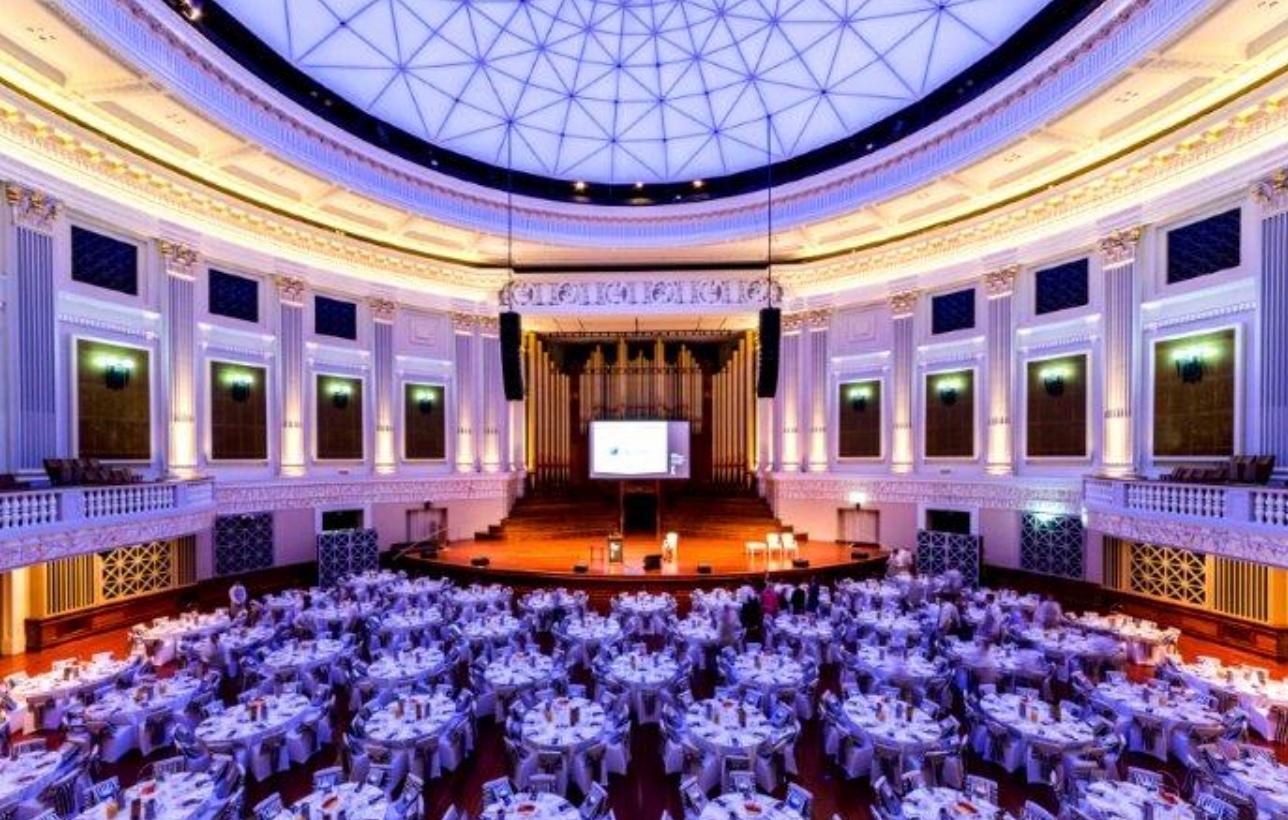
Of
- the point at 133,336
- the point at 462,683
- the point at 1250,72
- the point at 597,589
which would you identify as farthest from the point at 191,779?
the point at 1250,72

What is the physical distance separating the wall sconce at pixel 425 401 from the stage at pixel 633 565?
12.6ft

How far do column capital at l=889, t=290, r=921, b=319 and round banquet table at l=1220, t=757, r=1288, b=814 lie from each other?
12.6m

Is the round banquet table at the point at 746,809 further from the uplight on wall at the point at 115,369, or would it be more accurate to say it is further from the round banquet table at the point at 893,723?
the uplight on wall at the point at 115,369

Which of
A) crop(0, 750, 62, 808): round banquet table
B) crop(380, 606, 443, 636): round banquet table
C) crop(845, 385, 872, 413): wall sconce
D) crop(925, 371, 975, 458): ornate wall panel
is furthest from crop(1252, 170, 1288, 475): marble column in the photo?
crop(0, 750, 62, 808): round banquet table

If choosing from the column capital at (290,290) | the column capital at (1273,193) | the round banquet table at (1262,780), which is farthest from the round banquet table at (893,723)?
the column capital at (290,290)

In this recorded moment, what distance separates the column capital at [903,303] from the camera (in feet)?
57.2

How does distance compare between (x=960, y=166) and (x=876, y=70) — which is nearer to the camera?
(x=960, y=166)

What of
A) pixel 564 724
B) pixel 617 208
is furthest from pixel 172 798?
pixel 617 208

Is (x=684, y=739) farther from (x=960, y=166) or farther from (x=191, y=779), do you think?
(x=960, y=166)

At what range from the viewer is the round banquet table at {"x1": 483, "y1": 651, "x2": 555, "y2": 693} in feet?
28.3

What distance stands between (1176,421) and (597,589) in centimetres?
1167

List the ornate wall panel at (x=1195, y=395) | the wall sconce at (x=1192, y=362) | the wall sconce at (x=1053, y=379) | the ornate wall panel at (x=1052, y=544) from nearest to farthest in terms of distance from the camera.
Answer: the ornate wall panel at (x=1195, y=395) < the wall sconce at (x=1192, y=362) < the ornate wall panel at (x=1052, y=544) < the wall sconce at (x=1053, y=379)

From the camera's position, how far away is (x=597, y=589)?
14289 mm

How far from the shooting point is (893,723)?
7250 millimetres
